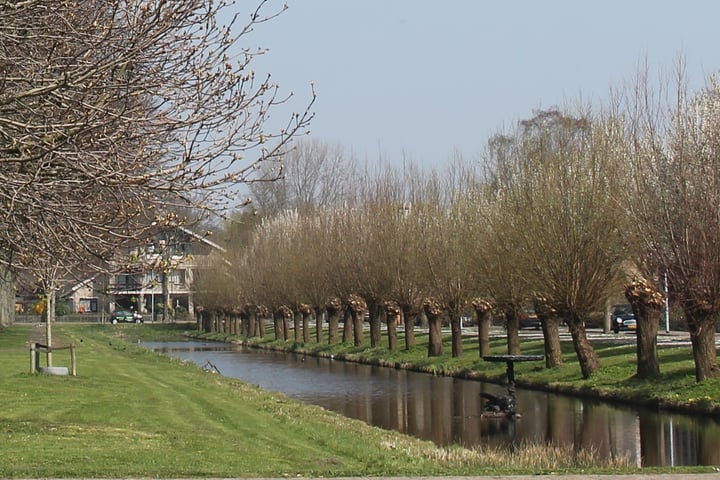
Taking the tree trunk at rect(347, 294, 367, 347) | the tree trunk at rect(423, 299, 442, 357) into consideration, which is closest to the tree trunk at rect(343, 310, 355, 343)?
the tree trunk at rect(347, 294, 367, 347)

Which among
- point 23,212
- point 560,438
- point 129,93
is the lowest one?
point 560,438

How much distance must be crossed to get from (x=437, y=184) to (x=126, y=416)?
30628 millimetres

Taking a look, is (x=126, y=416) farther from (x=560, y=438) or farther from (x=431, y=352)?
(x=431, y=352)

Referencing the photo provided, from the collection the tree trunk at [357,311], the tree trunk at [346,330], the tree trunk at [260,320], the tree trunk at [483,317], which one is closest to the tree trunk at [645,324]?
the tree trunk at [483,317]

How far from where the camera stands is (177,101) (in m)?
13.3

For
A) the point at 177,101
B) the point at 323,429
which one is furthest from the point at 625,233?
the point at 177,101

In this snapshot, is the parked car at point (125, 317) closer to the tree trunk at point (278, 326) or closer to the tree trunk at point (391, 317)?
the tree trunk at point (278, 326)

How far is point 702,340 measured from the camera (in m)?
28.8

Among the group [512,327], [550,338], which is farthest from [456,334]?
[550,338]

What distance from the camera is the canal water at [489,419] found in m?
22.2

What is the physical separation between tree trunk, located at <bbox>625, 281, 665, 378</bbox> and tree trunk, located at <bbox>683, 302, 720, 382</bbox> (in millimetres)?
2015

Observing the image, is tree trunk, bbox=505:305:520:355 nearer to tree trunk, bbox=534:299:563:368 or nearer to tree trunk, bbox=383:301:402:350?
tree trunk, bbox=534:299:563:368

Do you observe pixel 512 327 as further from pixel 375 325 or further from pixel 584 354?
pixel 375 325

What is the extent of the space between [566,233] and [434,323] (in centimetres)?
1457
